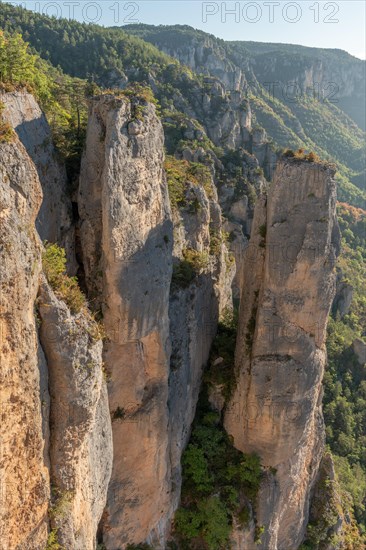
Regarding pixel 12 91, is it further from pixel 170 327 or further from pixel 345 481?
pixel 345 481

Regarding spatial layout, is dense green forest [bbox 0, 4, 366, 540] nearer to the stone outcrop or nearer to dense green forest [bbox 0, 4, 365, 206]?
dense green forest [bbox 0, 4, 365, 206]

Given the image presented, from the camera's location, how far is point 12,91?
1344cm

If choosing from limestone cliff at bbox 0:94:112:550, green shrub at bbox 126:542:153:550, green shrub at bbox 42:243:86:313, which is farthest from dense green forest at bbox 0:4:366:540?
green shrub at bbox 42:243:86:313

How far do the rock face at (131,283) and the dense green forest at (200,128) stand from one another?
8.07ft

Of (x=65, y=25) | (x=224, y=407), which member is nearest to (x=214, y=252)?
(x=224, y=407)

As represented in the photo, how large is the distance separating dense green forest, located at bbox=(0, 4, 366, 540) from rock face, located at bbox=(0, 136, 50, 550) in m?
5.06

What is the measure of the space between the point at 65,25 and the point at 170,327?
84380mm

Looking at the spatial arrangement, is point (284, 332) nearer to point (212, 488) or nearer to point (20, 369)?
point (212, 488)

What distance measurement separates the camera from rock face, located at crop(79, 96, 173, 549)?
14.5 metres

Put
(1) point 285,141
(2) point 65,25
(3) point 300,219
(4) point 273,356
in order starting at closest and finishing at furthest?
(3) point 300,219, (4) point 273,356, (2) point 65,25, (1) point 285,141

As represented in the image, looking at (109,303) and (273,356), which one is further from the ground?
(109,303)

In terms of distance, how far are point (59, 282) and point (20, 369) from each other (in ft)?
9.41

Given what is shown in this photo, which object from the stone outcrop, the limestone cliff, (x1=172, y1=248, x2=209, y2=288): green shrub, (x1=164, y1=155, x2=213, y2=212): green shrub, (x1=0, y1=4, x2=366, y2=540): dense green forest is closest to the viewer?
the limestone cliff

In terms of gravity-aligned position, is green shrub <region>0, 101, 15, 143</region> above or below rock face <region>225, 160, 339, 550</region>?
above
